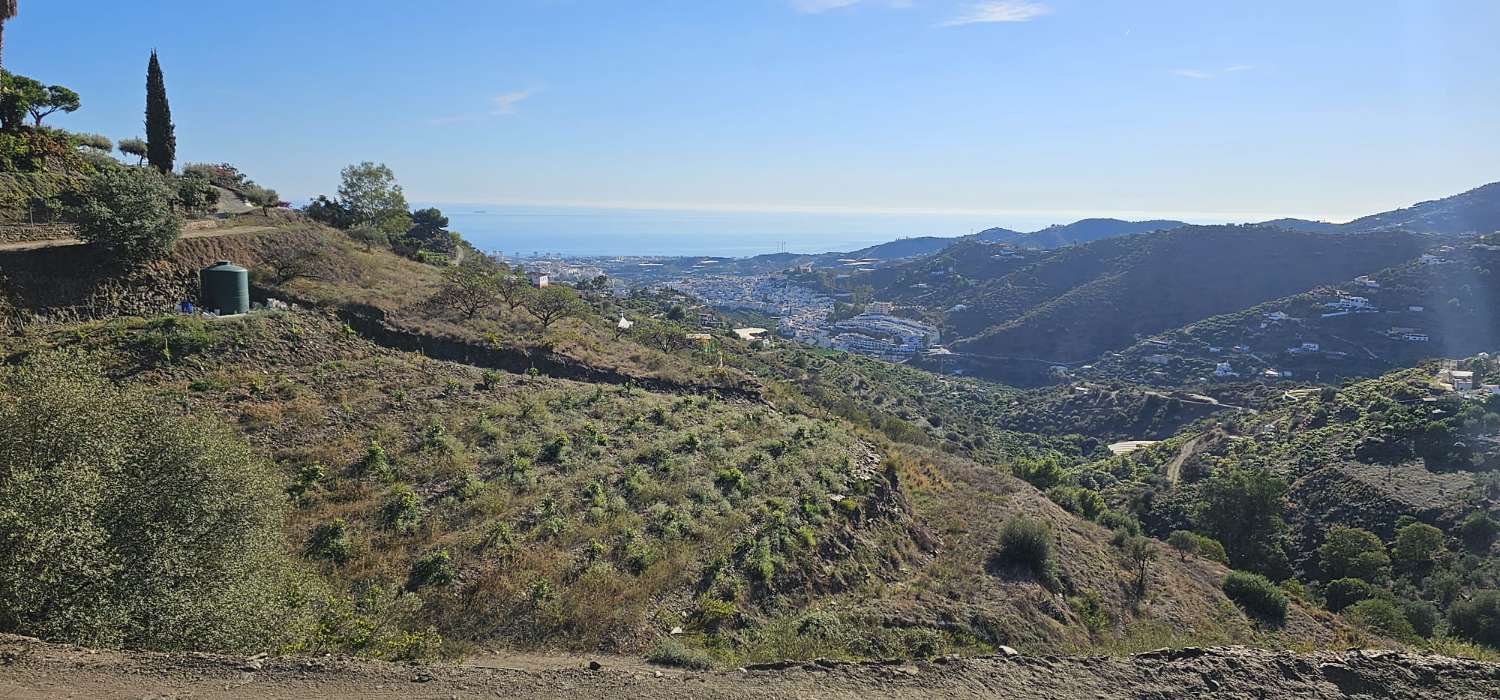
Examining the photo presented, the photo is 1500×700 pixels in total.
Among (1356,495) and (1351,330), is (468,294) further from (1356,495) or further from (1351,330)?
(1351,330)

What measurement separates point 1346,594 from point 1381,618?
11.9ft

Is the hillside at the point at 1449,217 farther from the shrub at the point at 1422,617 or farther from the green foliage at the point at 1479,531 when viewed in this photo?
the shrub at the point at 1422,617

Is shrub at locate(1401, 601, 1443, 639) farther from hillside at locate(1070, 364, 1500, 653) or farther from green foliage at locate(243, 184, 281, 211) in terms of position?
green foliage at locate(243, 184, 281, 211)

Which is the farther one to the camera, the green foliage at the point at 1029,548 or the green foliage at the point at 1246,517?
the green foliage at the point at 1246,517

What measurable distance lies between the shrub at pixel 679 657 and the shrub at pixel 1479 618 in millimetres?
22998

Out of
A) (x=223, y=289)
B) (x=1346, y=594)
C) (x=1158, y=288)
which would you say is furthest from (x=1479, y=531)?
(x=1158, y=288)

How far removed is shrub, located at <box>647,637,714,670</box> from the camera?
823 centimetres

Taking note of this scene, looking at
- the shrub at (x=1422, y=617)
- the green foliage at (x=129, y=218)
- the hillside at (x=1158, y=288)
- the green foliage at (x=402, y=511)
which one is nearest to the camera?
the green foliage at (x=402, y=511)

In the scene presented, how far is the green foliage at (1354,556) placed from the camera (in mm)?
22531

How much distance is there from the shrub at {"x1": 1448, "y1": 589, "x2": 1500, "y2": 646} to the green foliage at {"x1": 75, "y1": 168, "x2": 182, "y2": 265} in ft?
123

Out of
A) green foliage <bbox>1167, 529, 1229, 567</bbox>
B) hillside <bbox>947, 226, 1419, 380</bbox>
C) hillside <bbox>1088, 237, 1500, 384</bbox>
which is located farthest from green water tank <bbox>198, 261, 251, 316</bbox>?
hillside <bbox>947, 226, 1419, 380</bbox>

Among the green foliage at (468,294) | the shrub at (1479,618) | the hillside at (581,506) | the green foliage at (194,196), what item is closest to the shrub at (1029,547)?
the hillside at (581,506)

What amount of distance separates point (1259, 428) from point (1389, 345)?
123 feet

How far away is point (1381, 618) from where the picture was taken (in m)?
17.6
